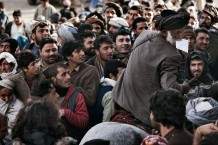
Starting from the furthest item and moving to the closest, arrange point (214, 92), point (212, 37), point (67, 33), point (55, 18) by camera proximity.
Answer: point (55, 18)
point (67, 33)
point (212, 37)
point (214, 92)

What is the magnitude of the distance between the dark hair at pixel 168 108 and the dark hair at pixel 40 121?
2.73 ft

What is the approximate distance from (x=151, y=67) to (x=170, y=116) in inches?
50.4

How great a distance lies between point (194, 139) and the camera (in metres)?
6.72

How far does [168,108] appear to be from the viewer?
6734 mm

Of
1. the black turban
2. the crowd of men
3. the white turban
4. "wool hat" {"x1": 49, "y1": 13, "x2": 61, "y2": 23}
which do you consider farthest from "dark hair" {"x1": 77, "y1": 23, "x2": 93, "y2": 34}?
the black turban

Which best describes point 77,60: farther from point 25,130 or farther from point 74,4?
point 74,4

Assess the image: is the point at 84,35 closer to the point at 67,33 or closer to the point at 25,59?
the point at 67,33

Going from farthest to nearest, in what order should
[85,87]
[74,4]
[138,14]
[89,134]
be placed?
[74,4] → [138,14] → [85,87] → [89,134]

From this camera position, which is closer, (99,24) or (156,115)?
(156,115)

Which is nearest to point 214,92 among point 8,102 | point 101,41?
point 8,102

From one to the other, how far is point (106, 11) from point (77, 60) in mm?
6022

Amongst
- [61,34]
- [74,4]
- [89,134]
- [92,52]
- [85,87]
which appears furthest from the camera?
[74,4]

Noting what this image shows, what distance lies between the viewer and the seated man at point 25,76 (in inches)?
375

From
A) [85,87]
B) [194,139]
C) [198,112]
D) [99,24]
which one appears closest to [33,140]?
[194,139]
